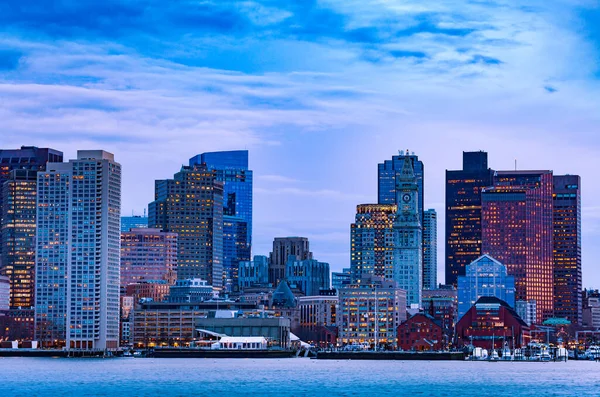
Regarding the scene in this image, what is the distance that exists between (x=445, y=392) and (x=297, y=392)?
65.1 ft

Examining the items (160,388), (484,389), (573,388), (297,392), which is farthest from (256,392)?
(573,388)

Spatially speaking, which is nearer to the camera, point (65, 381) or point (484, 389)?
point (484, 389)

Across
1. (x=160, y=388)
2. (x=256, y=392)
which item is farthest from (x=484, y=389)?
(x=160, y=388)

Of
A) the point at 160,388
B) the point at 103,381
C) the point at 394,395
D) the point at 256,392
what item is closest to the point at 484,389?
the point at 394,395

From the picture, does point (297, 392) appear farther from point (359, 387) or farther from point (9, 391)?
point (9, 391)

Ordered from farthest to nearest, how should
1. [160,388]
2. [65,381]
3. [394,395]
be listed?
1. [65,381]
2. [160,388]
3. [394,395]

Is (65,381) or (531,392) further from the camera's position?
(65,381)

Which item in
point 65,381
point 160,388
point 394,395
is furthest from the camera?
point 65,381

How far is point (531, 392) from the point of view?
17250 centimetres

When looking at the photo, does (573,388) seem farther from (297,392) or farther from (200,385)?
(200,385)

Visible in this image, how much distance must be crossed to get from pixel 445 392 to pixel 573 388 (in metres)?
22.0

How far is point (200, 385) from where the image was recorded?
18488 centimetres

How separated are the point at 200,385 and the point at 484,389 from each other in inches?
1567

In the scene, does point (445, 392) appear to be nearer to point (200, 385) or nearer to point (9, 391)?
point (200, 385)
